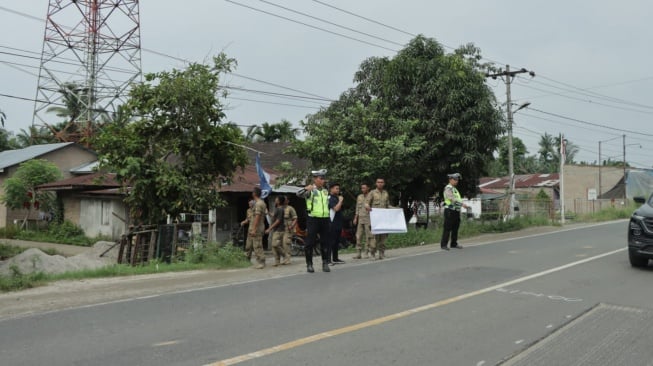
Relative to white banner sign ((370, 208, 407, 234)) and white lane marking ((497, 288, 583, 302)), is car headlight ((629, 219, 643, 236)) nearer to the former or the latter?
white lane marking ((497, 288, 583, 302))

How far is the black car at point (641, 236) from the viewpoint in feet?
31.4

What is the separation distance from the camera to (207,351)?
17.1 ft

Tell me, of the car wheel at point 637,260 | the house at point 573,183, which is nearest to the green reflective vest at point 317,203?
the car wheel at point 637,260

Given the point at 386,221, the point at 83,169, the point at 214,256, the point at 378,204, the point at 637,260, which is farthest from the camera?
the point at 83,169

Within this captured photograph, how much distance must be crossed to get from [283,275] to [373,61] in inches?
512

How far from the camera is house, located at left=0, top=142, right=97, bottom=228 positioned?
94.7 ft

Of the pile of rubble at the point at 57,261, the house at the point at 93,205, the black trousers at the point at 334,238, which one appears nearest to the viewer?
the black trousers at the point at 334,238

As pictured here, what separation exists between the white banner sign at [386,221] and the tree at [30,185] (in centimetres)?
2068

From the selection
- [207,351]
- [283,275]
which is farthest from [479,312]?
[283,275]

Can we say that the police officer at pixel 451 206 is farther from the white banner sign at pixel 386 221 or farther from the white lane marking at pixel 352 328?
the white lane marking at pixel 352 328

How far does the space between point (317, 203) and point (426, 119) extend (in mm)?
9558

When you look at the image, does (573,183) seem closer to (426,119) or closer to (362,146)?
(426,119)

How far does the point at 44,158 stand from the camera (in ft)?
96.6

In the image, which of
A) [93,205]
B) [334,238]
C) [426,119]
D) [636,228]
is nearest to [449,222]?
[334,238]
